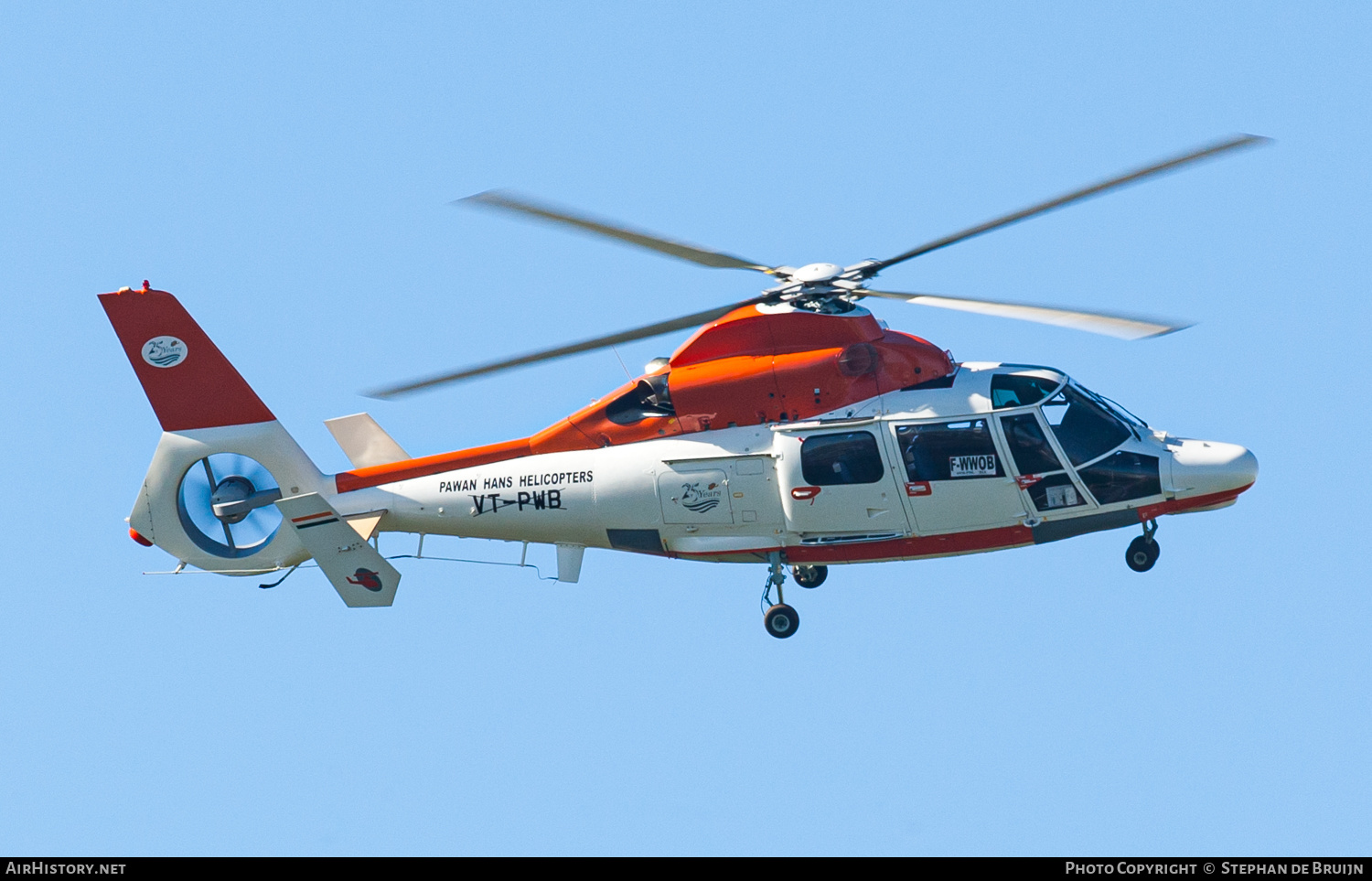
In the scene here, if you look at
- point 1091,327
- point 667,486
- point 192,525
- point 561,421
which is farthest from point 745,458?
point 192,525

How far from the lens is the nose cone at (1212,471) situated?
20188mm

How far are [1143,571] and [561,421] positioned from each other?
21.8 ft

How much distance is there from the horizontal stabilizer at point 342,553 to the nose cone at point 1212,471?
8.66 meters

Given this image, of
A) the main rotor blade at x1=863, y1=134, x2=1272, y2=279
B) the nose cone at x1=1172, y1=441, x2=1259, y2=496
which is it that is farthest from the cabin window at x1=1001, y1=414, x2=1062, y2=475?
the main rotor blade at x1=863, y1=134, x2=1272, y2=279

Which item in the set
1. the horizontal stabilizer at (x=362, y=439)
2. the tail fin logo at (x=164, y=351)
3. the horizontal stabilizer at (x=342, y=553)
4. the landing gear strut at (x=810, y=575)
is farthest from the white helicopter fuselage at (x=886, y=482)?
the tail fin logo at (x=164, y=351)

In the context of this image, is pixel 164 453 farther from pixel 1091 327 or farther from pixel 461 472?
pixel 1091 327

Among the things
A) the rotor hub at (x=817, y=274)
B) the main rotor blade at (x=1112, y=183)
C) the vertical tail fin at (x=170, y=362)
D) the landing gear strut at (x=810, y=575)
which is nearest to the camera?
the main rotor blade at (x=1112, y=183)

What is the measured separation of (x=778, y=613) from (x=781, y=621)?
10cm

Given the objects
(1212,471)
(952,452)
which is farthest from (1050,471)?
(1212,471)

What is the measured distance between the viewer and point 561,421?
69.8 ft

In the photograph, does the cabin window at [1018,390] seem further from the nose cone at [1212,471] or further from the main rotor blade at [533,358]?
the main rotor blade at [533,358]

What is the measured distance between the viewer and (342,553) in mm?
20953

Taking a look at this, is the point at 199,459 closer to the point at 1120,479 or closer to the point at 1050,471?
the point at 1050,471

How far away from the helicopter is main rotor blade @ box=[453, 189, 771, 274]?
2 centimetres
